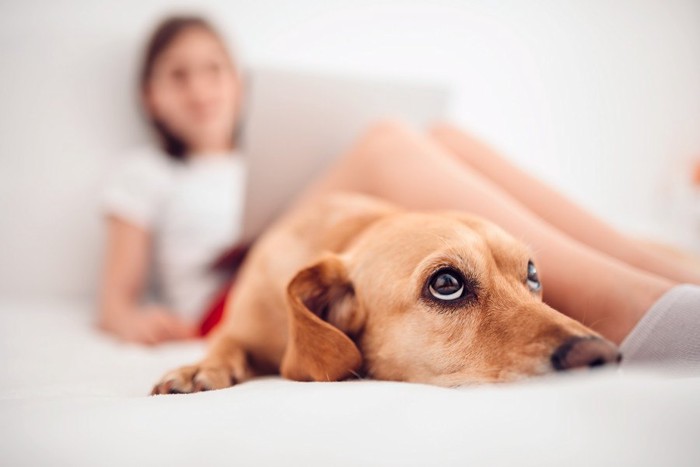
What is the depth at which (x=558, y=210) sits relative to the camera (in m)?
1.43

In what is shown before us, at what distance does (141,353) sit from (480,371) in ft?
3.92

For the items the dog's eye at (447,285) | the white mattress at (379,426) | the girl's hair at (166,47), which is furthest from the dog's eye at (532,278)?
the girl's hair at (166,47)

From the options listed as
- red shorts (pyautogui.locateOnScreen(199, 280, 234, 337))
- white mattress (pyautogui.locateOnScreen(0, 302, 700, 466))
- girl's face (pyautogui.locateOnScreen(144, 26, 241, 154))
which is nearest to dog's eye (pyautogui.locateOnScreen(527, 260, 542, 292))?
white mattress (pyautogui.locateOnScreen(0, 302, 700, 466))

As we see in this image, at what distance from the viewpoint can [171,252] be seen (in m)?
2.27

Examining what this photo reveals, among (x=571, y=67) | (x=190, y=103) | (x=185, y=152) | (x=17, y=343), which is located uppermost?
(x=571, y=67)

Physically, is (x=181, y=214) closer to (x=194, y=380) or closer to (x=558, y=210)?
(x=194, y=380)

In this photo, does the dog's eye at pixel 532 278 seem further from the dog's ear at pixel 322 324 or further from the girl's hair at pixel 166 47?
the girl's hair at pixel 166 47

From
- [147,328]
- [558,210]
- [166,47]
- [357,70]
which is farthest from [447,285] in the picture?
[357,70]

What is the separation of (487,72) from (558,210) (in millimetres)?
3025

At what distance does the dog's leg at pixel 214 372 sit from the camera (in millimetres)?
919

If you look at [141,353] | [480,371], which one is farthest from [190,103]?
[480,371]

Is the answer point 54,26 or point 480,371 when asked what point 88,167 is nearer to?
point 54,26

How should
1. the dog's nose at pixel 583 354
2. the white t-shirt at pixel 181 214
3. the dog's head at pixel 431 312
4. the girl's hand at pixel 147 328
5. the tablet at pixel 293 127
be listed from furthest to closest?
the white t-shirt at pixel 181 214 < the tablet at pixel 293 127 < the girl's hand at pixel 147 328 < the dog's head at pixel 431 312 < the dog's nose at pixel 583 354

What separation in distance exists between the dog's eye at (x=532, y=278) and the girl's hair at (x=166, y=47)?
2028 mm
